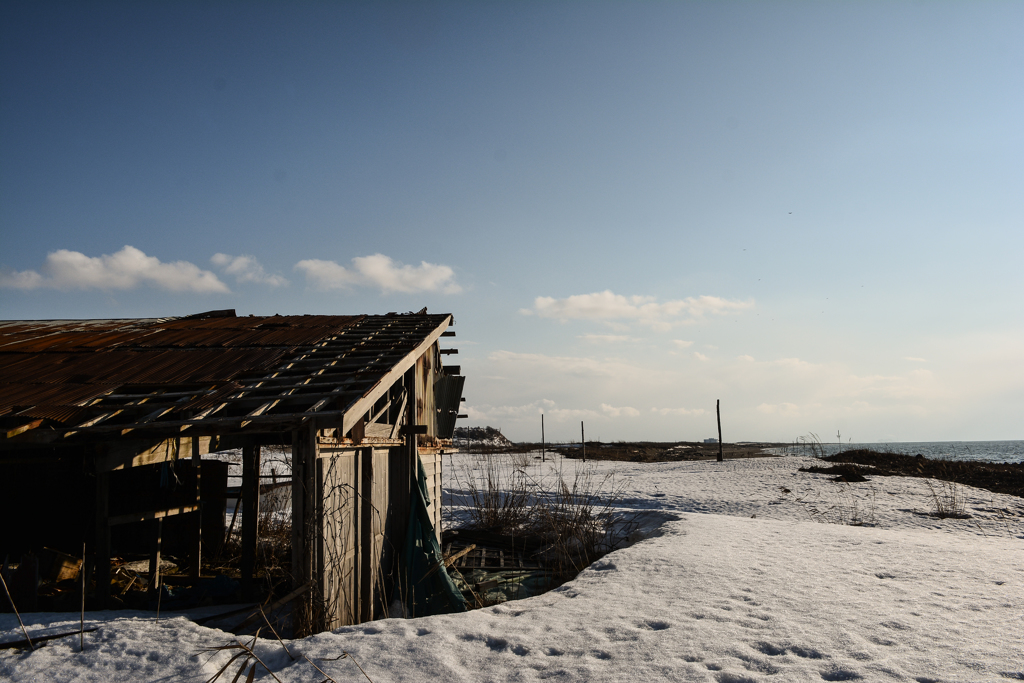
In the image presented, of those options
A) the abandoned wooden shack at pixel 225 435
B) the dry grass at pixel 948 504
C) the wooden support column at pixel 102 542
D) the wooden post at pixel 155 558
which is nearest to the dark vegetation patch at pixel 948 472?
the dry grass at pixel 948 504

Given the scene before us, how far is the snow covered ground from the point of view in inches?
169

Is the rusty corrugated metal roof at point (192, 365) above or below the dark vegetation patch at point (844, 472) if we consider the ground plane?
above

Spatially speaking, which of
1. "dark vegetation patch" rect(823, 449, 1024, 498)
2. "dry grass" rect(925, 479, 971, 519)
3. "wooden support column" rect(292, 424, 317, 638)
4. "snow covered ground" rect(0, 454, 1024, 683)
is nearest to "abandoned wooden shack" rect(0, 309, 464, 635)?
"wooden support column" rect(292, 424, 317, 638)

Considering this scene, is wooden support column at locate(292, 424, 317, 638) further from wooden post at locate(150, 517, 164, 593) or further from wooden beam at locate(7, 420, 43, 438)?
wooden post at locate(150, 517, 164, 593)

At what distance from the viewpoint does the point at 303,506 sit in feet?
17.6

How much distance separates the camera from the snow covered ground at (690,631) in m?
4.28

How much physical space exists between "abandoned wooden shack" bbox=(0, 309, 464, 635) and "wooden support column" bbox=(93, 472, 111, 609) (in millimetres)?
20

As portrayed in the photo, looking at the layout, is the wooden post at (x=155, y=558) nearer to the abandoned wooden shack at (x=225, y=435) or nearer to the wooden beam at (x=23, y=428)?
the abandoned wooden shack at (x=225, y=435)

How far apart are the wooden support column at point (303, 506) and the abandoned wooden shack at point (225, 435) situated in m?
0.01

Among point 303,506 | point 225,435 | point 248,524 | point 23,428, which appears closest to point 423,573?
point 248,524

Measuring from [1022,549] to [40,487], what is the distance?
50.9ft

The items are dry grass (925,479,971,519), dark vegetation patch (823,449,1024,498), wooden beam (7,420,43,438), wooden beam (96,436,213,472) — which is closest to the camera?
wooden beam (7,420,43,438)

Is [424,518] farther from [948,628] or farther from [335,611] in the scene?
[948,628]

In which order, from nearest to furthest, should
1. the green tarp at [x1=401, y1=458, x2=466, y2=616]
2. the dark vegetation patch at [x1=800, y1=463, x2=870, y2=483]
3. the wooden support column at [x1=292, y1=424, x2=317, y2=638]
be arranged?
1. the wooden support column at [x1=292, y1=424, x2=317, y2=638]
2. the green tarp at [x1=401, y1=458, x2=466, y2=616]
3. the dark vegetation patch at [x1=800, y1=463, x2=870, y2=483]
